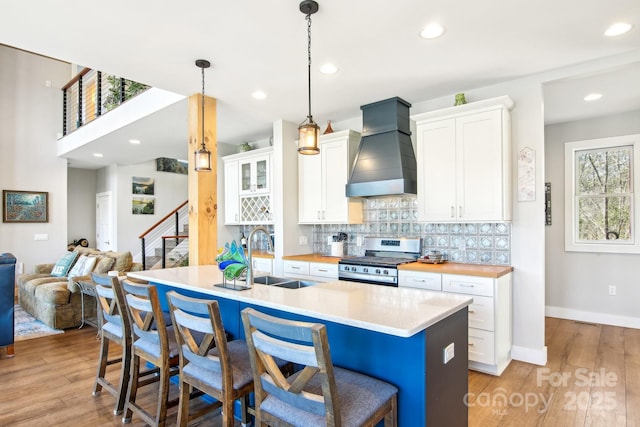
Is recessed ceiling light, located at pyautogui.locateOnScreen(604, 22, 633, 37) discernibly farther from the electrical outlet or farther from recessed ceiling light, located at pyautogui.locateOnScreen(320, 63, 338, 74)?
the electrical outlet

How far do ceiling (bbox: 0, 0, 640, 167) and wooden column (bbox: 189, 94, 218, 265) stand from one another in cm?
23

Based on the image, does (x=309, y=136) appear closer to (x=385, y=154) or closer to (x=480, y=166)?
(x=385, y=154)

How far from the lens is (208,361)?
1784 mm

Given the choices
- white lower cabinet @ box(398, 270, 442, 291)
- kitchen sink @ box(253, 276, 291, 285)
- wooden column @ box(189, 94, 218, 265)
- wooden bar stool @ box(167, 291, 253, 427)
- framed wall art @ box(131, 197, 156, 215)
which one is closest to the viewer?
wooden bar stool @ box(167, 291, 253, 427)

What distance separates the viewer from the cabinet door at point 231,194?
5.50 meters

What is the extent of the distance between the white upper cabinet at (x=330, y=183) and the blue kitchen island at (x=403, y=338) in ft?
7.58

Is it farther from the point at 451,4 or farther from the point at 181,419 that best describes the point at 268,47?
the point at 181,419

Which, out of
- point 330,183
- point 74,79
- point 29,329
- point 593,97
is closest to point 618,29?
point 593,97

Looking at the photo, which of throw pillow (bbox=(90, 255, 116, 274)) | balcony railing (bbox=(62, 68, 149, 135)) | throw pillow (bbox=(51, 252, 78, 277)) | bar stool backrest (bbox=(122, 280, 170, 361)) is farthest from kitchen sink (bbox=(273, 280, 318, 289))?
throw pillow (bbox=(51, 252, 78, 277))

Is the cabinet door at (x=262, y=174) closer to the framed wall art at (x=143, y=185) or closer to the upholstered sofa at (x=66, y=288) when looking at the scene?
the upholstered sofa at (x=66, y=288)

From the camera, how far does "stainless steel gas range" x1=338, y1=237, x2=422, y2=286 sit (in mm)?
3604

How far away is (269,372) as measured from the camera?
1441mm

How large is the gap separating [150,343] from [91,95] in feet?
19.5

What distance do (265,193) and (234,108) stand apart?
1.30m
